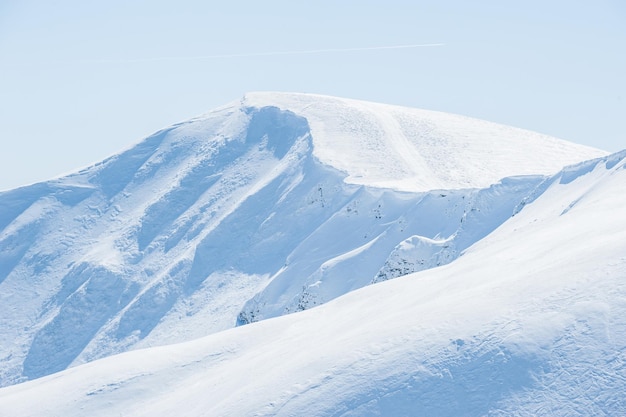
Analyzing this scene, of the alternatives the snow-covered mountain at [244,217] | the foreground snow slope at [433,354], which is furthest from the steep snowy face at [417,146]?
the foreground snow slope at [433,354]

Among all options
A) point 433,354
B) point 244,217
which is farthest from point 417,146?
point 433,354

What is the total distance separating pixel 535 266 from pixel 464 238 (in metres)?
30.3

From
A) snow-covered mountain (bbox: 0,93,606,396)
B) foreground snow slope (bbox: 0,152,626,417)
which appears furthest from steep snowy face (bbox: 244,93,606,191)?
foreground snow slope (bbox: 0,152,626,417)

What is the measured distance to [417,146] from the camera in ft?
315

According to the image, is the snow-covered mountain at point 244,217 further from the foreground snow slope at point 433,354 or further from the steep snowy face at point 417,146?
the foreground snow slope at point 433,354

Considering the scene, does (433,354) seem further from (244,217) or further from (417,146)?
(417,146)

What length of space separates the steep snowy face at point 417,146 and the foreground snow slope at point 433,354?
36324 millimetres

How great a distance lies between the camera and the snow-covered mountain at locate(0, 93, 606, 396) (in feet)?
252

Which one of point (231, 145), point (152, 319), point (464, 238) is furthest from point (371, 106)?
point (464, 238)

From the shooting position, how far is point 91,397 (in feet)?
141

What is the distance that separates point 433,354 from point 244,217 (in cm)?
6328

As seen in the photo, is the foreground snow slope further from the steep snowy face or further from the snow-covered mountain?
the steep snowy face

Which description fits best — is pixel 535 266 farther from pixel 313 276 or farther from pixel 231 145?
pixel 231 145

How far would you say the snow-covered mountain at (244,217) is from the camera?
252ft
